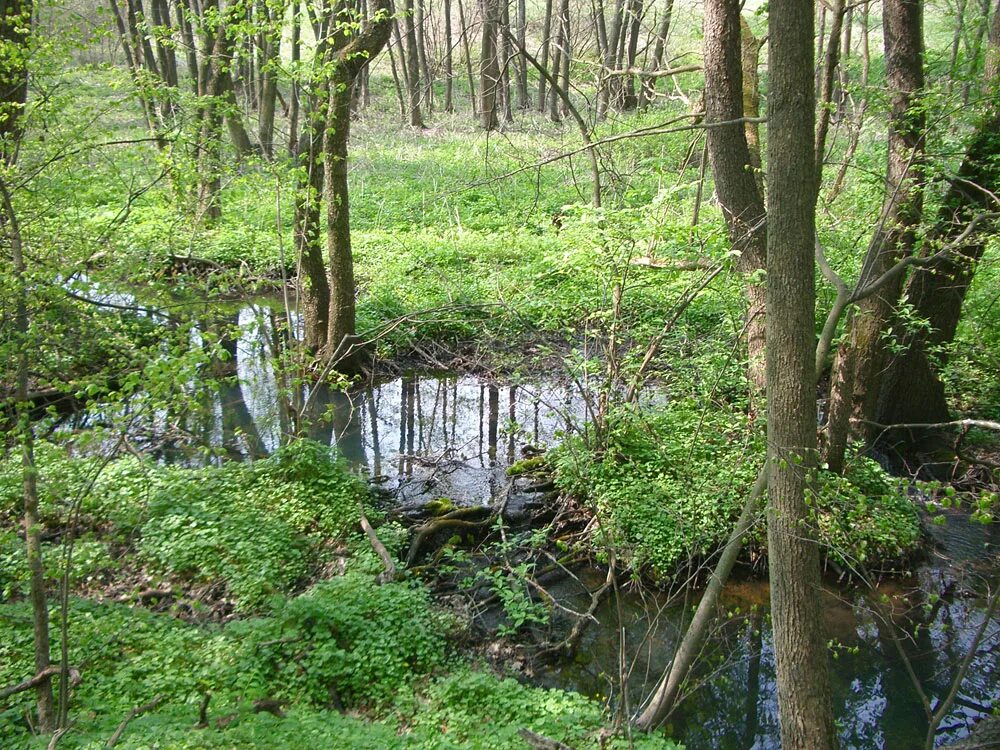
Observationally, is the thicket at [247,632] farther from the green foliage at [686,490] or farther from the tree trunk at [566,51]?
the tree trunk at [566,51]

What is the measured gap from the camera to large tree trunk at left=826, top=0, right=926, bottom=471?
22.4ft

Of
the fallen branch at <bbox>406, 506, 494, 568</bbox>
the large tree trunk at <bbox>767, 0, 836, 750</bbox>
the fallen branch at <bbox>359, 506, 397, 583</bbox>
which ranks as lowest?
the fallen branch at <bbox>406, 506, 494, 568</bbox>

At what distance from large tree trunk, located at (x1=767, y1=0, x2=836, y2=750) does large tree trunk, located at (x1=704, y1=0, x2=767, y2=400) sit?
9.75ft

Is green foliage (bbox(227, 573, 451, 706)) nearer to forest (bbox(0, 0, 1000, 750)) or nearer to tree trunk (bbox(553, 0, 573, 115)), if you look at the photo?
forest (bbox(0, 0, 1000, 750))

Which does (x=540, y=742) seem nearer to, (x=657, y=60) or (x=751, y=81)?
(x=751, y=81)

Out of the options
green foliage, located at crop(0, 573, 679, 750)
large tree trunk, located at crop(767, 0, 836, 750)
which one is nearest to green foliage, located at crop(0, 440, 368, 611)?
green foliage, located at crop(0, 573, 679, 750)

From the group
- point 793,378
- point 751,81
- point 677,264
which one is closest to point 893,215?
point 677,264

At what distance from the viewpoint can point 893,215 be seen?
6.73 m

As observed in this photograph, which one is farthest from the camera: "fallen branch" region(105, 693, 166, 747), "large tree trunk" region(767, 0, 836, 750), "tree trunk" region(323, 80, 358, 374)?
"tree trunk" region(323, 80, 358, 374)

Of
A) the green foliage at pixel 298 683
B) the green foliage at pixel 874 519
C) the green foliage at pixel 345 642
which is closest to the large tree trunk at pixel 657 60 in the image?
the green foliage at pixel 874 519

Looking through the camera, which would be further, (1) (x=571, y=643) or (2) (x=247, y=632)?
(1) (x=571, y=643)

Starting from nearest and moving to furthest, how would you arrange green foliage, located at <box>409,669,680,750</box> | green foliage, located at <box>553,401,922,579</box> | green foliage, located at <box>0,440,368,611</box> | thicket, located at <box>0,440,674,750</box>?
1. thicket, located at <box>0,440,674,750</box>
2. green foliage, located at <box>409,669,680,750</box>
3. green foliage, located at <box>0,440,368,611</box>
4. green foliage, located at <box>553,401,922,579</box>

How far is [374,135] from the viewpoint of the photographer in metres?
26.7

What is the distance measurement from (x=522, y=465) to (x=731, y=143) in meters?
4.19
